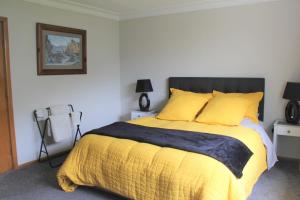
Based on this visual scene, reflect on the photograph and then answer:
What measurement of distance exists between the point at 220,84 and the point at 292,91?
96 centimetres

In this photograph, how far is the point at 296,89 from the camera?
127 inches

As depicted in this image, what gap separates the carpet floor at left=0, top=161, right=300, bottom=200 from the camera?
8.95 feet

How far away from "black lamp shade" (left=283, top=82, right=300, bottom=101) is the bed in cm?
53

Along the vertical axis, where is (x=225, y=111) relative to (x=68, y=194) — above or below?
above

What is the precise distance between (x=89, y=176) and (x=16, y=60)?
1766mm

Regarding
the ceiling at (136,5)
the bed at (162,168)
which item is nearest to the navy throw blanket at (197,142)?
the bed at (162,168)

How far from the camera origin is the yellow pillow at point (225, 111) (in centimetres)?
323

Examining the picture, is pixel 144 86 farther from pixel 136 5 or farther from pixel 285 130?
pixel 285 130

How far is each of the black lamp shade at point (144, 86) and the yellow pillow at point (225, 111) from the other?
1205 millimetres

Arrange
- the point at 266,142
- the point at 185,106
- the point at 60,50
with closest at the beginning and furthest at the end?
the point at 266,142 < the point at 185,106 < the point at 60,50

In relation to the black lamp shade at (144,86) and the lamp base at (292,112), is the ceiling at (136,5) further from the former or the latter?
the lamp base at (292,112)

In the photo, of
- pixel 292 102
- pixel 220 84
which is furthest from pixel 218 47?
pixel 292 102

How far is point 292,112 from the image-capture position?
3375mm

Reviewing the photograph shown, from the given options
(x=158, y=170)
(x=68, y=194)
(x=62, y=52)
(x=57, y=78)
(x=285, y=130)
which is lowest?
(x=68, y=194)
